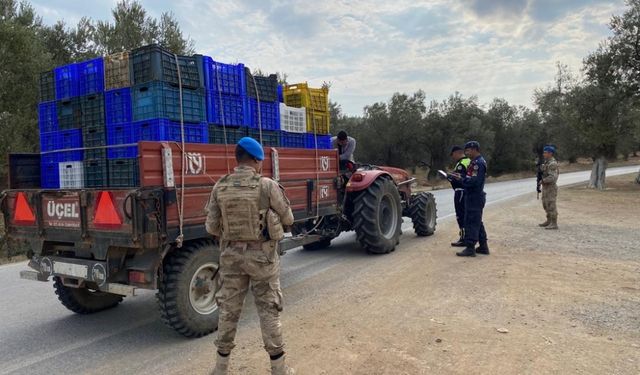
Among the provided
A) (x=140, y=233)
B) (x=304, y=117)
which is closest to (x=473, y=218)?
(x=304, y=117)

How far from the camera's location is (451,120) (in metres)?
38.7

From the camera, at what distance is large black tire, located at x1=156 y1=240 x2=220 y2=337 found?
13.9ft

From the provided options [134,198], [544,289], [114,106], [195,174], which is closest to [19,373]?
[134,198]

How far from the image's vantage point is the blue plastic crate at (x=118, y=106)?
4.57m

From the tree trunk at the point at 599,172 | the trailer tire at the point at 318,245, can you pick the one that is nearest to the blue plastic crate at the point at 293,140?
the trailer tire at the point at 318,245

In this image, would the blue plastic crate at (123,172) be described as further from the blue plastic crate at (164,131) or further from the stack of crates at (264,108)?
the stack of crates at (264,108)

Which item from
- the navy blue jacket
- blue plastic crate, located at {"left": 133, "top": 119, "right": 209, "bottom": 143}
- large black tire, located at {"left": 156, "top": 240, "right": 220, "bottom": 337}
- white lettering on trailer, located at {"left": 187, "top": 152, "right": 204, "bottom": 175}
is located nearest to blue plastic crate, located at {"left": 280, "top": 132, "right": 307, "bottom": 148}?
blue plastic crate, located at {"left": 133, "top": 119, "right": 209, "bottom": 143}

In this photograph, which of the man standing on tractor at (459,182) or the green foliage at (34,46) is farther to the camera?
the green foliage at (34,46)

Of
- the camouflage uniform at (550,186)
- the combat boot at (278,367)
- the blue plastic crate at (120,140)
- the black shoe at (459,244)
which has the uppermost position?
the blue plastic crate at (120,140)

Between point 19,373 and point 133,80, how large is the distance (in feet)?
8.93

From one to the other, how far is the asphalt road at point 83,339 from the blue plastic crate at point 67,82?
8.04 feet

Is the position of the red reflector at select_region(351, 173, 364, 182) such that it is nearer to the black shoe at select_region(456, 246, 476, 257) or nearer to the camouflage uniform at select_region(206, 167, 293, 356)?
the black shoe at select_region(456, 246, 476, 257)

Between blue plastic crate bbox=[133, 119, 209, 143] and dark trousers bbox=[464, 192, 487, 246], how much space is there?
497 centimetres

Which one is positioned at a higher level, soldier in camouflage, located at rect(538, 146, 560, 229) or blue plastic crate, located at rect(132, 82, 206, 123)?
blue plastic crate, located at rect(132, 82, 206, 123)
